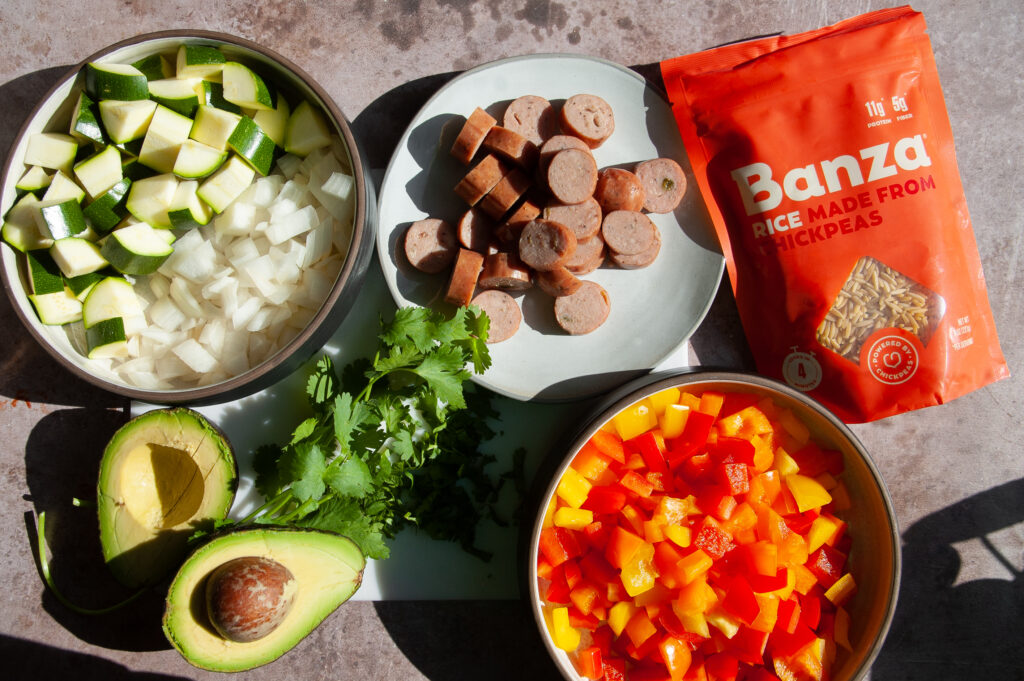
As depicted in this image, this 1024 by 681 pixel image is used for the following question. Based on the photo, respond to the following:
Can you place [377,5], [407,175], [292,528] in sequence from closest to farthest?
[292,528], [407,175], [377,5]

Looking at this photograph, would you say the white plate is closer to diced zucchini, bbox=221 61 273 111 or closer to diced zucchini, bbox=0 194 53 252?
diced zucchini, bbox=221 61 273 111

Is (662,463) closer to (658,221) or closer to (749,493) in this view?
(749,493)

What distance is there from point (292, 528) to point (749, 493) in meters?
0.85

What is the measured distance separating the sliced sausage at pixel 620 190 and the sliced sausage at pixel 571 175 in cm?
5

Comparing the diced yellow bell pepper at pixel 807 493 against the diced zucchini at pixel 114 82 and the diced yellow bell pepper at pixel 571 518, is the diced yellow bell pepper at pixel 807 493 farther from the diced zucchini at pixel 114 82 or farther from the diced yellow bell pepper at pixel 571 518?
the diced zucchini at pixel 114 82

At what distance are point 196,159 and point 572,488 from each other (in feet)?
3.17

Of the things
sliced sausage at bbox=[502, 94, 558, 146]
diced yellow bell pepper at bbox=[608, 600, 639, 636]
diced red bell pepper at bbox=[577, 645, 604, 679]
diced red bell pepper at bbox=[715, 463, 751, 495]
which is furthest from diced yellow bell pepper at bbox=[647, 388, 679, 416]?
sliced sausage at bbox=[502, 94, 558, 146]

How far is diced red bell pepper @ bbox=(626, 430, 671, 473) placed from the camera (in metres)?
1.31

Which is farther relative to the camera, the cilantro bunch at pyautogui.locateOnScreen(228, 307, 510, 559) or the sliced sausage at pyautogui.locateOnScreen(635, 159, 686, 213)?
the sliced sausage at pyautogui.locateOnScreen(635, 159, 686, 213)

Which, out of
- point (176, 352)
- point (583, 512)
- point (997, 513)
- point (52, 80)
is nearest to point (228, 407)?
point (176, 352)

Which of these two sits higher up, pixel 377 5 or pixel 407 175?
pixel 377 5

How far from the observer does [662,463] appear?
4.35 ft

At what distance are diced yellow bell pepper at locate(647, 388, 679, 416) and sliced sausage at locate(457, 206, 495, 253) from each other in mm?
469

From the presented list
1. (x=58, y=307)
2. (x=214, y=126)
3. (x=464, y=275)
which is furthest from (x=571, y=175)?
(x=58, y=307)
